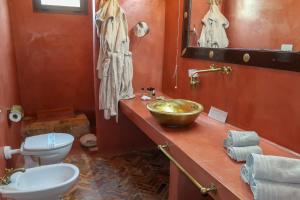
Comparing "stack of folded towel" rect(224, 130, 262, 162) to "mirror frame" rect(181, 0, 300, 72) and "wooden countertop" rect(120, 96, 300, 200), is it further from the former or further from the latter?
"mirror frame" rect(181, 0, 300, 72)

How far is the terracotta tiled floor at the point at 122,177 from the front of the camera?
2203mm

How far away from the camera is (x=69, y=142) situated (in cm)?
234

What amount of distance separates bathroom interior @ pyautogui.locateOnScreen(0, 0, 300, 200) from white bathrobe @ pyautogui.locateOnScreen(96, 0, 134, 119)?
0.4 inches

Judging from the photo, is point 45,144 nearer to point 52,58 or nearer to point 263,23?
point 52,58

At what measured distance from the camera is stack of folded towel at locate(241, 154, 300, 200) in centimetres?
83

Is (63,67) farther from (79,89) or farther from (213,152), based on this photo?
(213,152)

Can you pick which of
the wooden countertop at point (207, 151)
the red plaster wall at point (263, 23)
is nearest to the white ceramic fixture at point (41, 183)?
the wooden countertop at point (207, 151)

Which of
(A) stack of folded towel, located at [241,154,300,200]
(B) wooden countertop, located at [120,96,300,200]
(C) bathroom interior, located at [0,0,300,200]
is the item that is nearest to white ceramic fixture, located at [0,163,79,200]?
(C) bathroom interior, located at [0,0,300,200]

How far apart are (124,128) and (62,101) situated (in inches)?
57.0

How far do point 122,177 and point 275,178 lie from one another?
188 cm

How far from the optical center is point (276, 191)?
32.8 inches

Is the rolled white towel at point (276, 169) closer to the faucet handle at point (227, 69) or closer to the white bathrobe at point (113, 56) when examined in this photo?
the faucet handle at point (227, 69)

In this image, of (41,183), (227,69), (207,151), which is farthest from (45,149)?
(227,69)

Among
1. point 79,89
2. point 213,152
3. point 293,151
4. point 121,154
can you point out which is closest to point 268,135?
point 293,151
